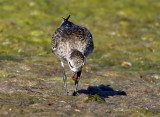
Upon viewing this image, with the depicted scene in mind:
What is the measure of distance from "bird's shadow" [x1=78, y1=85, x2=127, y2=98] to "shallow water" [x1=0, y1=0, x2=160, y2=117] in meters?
0.31

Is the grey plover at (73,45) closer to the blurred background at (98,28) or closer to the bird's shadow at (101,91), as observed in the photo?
the bird's shadow at (101,91)

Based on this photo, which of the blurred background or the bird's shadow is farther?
the blurred background

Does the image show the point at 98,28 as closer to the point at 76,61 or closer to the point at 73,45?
the point at 73,45

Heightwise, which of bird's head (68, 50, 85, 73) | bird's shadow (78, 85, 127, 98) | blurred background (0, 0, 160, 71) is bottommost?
bird's shadow (78, 85, 127, 98)

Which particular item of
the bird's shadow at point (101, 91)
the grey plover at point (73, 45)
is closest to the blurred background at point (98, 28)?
the bird's shadow at point (101, 91)

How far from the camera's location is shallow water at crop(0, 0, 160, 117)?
56.2 ft

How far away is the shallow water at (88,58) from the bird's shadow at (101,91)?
31 cm

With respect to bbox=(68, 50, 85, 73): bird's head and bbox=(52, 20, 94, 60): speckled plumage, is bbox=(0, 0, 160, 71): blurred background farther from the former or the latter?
bbox=(68, 50, 85, 73): bird's head

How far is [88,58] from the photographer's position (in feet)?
89.3

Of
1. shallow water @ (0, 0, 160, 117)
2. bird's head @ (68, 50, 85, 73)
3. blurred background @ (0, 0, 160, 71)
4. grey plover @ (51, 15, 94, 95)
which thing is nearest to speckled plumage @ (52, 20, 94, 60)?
grey plover @ (51, 15, 94, 95)

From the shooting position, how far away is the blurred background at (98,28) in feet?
91.0

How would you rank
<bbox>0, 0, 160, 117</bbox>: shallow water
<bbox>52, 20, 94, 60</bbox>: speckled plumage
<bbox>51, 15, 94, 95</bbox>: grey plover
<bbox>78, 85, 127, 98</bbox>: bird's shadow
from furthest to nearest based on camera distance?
<bbox>78, 85, 127, 98</bbox>: bird's shadow < <bbox>52, 20, 94, 60</bbox>: speckled plumage < <bbox>51, 15, 94, 95</bbox>: grey plover < <bbox>0, 0, 160, 117</bbox>: shallow water

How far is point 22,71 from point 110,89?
4.42 metres

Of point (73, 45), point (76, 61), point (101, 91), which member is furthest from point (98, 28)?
point (76, 61)
